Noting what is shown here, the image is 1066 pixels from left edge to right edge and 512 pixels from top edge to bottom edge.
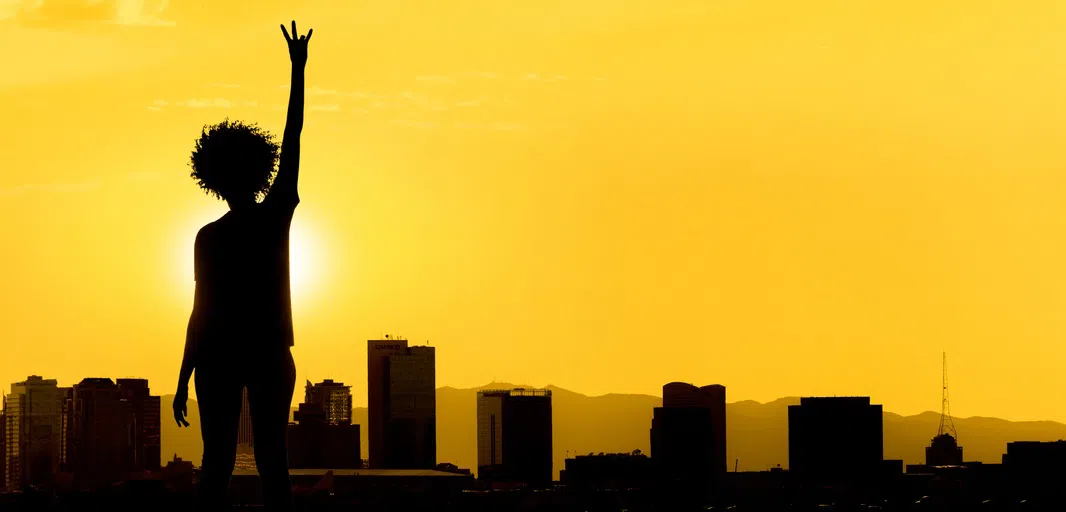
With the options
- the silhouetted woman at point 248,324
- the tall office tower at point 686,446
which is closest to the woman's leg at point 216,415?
the silhouetted woman at point 248,324

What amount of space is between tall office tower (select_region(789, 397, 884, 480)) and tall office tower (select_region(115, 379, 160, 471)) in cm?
5858

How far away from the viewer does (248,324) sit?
941 inches

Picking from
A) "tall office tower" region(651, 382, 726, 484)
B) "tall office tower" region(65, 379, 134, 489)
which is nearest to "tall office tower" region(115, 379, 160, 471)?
"tall office tower" region(65, 379, 134, 489)

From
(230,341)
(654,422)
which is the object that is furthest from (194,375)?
(654,422)

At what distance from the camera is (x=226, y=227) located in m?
23.9

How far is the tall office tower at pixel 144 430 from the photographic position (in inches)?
6983

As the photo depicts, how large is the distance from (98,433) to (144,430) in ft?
20.0

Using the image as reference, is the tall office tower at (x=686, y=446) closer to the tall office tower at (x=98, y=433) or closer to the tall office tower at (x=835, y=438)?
the tall office tower at (x=835, y=438)

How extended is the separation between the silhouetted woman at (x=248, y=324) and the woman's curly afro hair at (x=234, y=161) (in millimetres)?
437

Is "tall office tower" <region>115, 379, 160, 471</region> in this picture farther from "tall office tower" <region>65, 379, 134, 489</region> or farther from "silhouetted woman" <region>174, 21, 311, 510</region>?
"silhouetted woman" <region>174, 21, 311, 510</region>

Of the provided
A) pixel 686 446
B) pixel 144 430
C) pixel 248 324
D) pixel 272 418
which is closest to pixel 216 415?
pixel 272 418

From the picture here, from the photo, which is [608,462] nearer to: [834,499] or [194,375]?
[834,499]

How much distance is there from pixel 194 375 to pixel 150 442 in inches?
6291

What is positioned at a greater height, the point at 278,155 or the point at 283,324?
the point at 278,155
